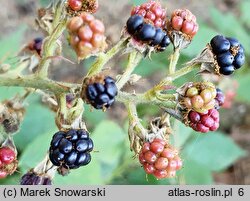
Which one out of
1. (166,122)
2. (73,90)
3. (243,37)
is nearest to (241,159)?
(243,37)

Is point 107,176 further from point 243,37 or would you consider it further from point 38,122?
point 243,37

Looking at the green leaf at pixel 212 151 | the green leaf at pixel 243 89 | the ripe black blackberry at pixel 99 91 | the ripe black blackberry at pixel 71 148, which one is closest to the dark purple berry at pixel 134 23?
the ripe black blackberry at pixel 99 91

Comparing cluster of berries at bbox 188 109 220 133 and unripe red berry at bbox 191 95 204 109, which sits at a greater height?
unripe red berry at bbox 191 95 204 109

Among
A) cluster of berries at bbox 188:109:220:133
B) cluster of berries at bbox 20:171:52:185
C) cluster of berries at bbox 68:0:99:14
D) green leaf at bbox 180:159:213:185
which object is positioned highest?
cluster of berries at bbox 68:0:99:14

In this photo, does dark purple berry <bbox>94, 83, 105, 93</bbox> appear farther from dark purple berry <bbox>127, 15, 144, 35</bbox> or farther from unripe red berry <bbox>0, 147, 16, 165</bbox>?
unripe red berry <bbox>0, 147, 16, 165</bbox>

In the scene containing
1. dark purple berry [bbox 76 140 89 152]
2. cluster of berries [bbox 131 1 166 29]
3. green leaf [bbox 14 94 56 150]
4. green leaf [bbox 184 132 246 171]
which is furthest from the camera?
green leaf [bbox 184 132 246 171]

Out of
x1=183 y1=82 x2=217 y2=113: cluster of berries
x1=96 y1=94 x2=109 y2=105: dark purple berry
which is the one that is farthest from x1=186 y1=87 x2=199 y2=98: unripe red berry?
x1=96 y1=94 x2=109 y2=105: dark purple berry

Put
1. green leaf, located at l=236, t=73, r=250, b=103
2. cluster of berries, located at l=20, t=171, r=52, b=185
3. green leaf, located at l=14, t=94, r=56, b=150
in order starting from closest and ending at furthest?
cluster of berries, located at l=20, t=171, r=52, b=185, green leaf, located at l=14, t=94, r=56, b=150, green leaf, located at l=236, t=73, r=250, b=103

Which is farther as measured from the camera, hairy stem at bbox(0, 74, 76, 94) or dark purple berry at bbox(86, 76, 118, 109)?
hairy stem at bbox(0, 74, 76, 94)
